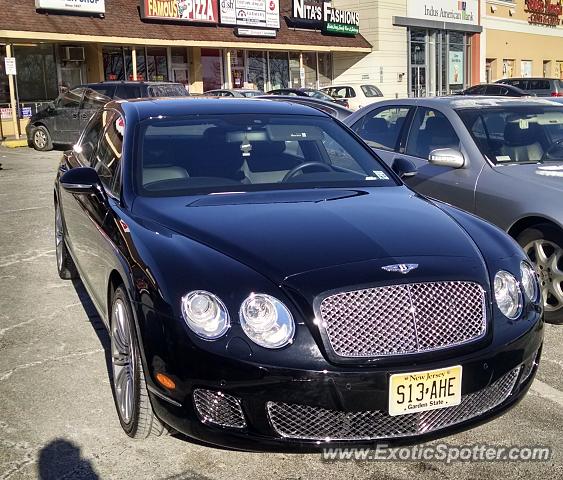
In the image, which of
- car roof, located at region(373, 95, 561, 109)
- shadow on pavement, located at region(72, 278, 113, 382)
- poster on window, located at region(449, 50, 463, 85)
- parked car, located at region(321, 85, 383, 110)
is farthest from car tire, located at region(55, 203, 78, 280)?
poster on window, located at region(449, 50, 463, 85)

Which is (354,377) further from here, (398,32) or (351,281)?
(398,32)

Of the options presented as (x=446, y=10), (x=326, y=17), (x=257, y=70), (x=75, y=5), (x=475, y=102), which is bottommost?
(x=475, y=102)

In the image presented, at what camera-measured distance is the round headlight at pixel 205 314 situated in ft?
9.36

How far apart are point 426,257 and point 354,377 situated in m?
0.69

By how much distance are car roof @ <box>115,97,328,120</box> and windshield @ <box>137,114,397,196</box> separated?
0.08 m

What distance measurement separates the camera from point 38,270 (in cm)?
675

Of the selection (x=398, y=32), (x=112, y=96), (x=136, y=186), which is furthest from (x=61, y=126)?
(x=398, y=32)

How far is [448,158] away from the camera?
5.67 metres

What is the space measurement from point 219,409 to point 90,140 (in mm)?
3272

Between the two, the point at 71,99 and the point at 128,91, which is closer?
the point at 128,91

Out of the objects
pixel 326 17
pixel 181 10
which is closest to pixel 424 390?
pixel 181 10

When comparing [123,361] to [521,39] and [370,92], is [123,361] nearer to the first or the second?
[370,92]

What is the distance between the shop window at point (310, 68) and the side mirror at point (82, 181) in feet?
98.1

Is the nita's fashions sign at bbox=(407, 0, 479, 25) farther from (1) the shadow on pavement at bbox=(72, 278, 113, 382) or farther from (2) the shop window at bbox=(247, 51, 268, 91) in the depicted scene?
(1) the shadow on pavement at bbox=(72, 278, 113, 382)
